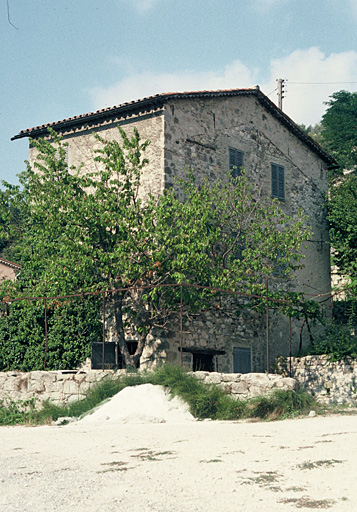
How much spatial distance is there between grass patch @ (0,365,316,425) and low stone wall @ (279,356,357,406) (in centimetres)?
521

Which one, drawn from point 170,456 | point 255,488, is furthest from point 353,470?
point 170,456

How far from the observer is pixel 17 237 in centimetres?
1947

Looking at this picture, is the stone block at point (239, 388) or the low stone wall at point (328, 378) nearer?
the stone block at point (239, 388)

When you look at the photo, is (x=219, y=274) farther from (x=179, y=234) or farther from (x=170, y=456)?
(x=170, y=456)

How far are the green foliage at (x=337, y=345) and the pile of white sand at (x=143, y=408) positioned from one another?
7.17m

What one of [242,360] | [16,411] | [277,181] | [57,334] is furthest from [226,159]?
[16,411]

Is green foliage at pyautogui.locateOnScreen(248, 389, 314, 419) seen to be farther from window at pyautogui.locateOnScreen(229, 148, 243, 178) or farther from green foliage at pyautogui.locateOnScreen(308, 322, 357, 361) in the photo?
window at pyautogui.locateOnScreen(229, 148, 243, 178)

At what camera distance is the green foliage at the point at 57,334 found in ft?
62.6

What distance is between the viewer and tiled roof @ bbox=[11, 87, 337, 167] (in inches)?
782

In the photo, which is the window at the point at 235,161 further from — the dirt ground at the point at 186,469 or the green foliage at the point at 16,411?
the dirt ground at the point at 186,469

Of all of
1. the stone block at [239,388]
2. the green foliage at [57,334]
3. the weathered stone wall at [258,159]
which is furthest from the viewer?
the weathered stone wall at [258,159]

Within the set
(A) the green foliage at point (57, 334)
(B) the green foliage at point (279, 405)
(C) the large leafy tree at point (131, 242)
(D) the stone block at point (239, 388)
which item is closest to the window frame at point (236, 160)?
(C) the large leafy tree at point (131, 242)

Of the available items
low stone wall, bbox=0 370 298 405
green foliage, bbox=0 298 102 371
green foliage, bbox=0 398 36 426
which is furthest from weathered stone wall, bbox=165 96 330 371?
green foliage, bbox=0 398 36 426

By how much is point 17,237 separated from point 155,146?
4.77m
